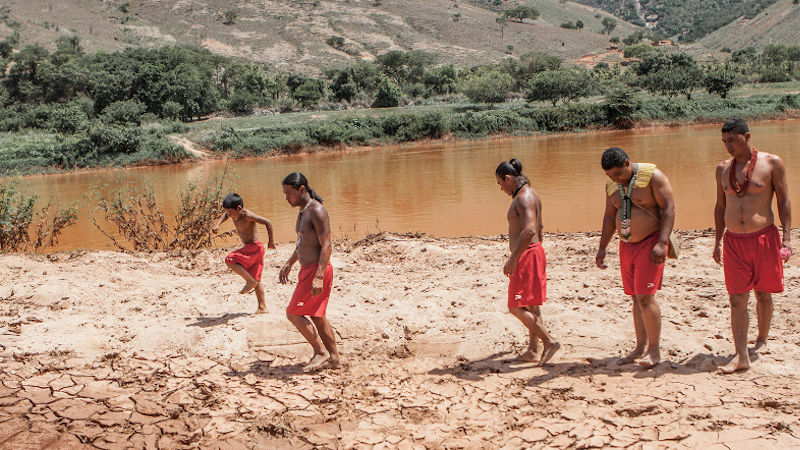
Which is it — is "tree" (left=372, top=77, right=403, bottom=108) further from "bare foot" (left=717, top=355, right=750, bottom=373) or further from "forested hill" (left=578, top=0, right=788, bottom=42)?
"forested hill" (left=578, top=0, right=788, bottom=42)

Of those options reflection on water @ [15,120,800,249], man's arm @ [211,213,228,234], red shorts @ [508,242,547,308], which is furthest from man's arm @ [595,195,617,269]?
reflection on water @ [15,120,800,249]

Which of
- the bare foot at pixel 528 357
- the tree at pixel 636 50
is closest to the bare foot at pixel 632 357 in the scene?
the bare foot at pixel 528 357

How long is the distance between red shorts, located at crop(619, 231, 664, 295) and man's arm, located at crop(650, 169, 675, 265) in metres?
0.07

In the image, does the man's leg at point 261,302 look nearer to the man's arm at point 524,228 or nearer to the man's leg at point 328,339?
the man's leg at point 328,339

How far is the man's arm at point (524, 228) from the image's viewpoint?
446 cm

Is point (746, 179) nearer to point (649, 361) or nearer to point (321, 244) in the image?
point (649, 361)

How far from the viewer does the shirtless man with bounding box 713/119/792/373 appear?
428 centimetres

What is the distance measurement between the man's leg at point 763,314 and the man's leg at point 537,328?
1.42m

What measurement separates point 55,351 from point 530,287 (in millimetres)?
4007

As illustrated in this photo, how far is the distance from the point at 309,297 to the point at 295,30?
8795 cm

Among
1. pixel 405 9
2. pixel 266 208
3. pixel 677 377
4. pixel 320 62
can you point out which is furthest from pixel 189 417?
pixel 405 9

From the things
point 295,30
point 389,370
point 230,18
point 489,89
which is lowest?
point 389,370

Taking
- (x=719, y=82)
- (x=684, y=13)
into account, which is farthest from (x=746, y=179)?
(x=684, y=13)

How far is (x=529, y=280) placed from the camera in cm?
456
